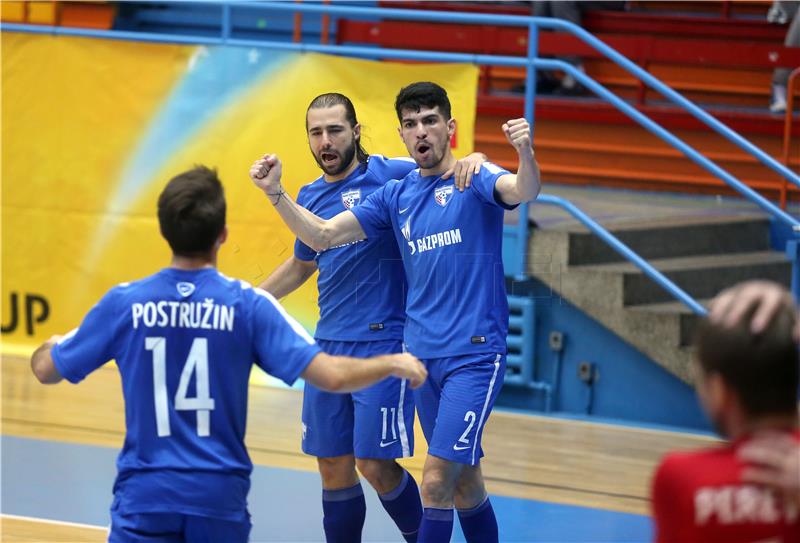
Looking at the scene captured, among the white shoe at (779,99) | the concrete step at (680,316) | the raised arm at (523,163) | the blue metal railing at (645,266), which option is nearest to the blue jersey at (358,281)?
the raised arm at (523,163)

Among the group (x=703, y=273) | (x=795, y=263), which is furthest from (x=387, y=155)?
(x=703, y=273)

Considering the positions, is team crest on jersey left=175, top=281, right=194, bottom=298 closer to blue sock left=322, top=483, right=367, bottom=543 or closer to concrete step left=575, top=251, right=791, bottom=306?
blue sock left=322, top=483, right=367, bottom=543

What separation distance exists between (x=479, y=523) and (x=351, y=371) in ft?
6.27

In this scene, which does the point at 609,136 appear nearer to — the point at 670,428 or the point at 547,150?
the point at 547,150

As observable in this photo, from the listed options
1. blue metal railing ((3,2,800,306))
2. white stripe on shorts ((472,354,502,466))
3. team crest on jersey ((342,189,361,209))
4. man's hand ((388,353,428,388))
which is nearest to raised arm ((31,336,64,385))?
man's hand ((388,353,428,388))

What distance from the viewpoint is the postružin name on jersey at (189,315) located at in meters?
3.43

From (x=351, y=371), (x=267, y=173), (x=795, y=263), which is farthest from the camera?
(x=795, y=263)

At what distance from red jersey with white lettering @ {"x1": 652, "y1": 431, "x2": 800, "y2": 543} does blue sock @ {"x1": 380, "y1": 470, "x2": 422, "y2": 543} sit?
10.3 feet

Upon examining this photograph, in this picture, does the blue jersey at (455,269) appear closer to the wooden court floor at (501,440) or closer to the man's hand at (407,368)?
the man's hand at (407,368)

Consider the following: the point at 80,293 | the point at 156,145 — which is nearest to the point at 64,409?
the point at 80,293

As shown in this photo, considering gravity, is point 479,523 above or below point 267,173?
below

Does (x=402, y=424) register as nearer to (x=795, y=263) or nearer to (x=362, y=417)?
(x=362, y=417)

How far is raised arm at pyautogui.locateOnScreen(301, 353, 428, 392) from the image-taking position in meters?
3.51

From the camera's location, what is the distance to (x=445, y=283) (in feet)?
16.6
